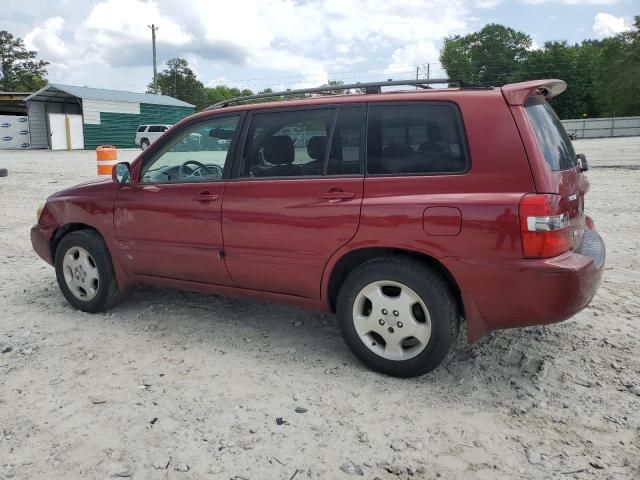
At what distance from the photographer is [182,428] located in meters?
2.89

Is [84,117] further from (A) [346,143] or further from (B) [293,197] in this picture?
(A) [346,143]

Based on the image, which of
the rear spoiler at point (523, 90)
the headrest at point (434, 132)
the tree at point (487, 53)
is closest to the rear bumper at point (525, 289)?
the headrest at point (434, 132)

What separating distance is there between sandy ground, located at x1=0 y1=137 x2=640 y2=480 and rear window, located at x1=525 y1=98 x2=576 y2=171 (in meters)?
1.32

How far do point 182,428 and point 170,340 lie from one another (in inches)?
49.3

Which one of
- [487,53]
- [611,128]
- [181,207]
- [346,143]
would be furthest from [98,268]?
[487,53]

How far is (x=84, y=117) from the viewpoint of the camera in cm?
3778

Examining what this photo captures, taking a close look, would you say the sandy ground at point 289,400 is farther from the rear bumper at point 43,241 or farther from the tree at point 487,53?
the tree at point 487,53

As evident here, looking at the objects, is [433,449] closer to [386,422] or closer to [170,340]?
[386,422]

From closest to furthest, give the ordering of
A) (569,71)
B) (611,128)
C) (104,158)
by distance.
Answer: (104,158) → (611,128) → (569,71)

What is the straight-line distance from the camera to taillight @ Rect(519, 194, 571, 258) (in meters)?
2.87

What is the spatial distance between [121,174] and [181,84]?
88205 mm

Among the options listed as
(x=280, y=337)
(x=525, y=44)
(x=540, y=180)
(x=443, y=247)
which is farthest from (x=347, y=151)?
(x=525, y=44)

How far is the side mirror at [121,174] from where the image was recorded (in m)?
4.31

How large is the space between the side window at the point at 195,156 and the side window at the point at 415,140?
45.1 inches
